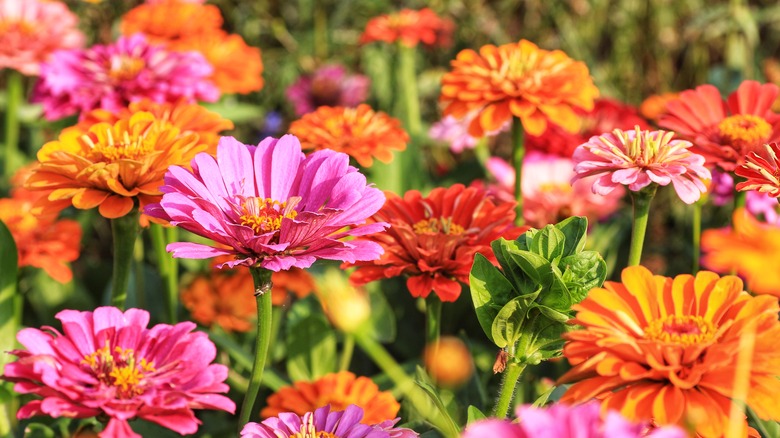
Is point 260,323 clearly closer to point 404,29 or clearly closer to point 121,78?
point 121,78

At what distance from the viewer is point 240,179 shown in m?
0.95

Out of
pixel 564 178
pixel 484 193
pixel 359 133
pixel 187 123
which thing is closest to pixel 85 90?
pixel 187 123

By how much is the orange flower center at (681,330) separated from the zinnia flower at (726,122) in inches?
14.6

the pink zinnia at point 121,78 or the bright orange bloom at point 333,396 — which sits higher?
the pink zinnia at point 121,78

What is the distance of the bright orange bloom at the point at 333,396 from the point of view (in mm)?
1085

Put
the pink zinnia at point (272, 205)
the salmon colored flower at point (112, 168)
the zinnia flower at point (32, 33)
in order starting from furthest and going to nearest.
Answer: the zinnia flower at point (32, 33), the salmon colored flower at point (112, 168), the pink zinnia at point (272, 205)

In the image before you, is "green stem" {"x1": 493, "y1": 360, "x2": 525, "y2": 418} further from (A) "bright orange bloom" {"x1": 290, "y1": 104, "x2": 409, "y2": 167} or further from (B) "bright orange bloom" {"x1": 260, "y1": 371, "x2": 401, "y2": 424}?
(A) "bright orange bloom" {"x1": 290, "y1": 104, "x2": 409, "y2": 167}

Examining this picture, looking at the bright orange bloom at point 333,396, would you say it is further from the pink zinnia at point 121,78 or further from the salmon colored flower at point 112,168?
the pink zinnia at point 121,78

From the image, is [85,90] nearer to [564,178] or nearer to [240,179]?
[240,179]

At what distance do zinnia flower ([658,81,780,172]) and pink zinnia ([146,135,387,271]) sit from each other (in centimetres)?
47

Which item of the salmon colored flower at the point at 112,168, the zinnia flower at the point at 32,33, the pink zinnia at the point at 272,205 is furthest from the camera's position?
the zinnia flower at the point at 32,33

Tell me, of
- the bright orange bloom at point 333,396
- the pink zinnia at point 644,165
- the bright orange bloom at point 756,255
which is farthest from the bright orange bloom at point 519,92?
the bright orange bloom at point 756,255

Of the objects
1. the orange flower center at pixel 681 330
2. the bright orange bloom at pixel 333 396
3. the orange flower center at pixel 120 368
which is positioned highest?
the orange flower center at pixel 681 330

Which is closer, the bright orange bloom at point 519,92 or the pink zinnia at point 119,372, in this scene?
the pink zinnia at point 119,372
